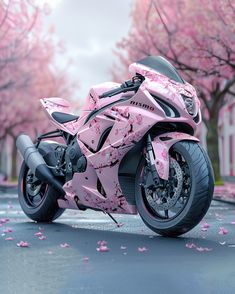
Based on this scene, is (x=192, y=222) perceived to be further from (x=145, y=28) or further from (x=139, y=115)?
(x=145, y=28)

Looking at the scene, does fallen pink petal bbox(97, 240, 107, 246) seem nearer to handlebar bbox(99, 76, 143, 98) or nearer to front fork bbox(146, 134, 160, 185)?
front fork bbox(146, 134, 160, 185)

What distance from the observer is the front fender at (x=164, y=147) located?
478 centimetres

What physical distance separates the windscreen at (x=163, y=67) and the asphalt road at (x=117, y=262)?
135cm

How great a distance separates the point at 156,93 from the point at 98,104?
88 centimetres

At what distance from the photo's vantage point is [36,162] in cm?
648

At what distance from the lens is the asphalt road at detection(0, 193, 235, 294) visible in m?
3.16

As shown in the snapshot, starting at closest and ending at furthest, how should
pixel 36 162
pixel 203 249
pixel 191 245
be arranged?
pixel 203 249, pixel 191 245, pixel 36 162

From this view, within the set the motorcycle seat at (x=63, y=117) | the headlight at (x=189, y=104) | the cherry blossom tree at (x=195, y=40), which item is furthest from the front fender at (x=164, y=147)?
the cherry blossom tree at (x=195, y=40)

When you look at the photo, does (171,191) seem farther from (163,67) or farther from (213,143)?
(213,143)

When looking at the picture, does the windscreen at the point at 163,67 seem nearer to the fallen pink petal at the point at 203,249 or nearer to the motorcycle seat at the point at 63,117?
the motorcycle seat at the point at 63,117

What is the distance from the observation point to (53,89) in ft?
134

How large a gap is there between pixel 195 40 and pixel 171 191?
15109 mm

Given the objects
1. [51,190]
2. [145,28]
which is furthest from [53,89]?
[51,190]

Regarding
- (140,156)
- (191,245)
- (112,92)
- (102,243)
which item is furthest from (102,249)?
(112,92)
